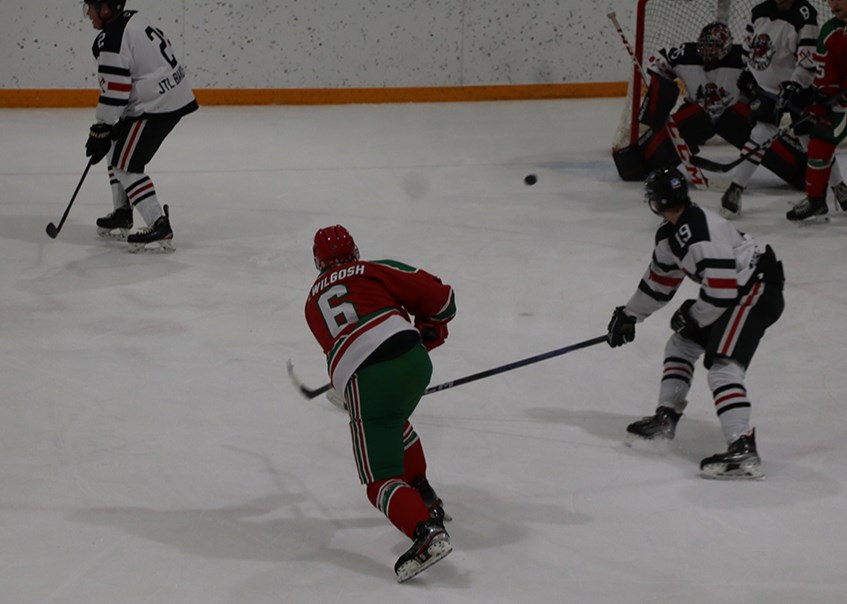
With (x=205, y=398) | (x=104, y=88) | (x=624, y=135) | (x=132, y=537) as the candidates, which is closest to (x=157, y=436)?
(x=205, y=398)

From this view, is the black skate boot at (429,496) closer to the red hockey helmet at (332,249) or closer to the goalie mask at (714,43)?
the red hockey helmet at (332,249)

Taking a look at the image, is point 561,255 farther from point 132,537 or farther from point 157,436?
point 132,537

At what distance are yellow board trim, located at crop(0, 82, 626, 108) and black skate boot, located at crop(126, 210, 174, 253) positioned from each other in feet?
12.0

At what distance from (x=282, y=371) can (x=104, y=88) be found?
5.92 ft

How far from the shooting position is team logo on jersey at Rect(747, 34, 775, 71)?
5852 mm

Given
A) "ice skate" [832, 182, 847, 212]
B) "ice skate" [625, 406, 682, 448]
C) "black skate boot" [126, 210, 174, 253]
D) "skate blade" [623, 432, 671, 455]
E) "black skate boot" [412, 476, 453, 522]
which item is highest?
"black skate boot" [412, 476, 453, 522]

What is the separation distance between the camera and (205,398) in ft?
11.6

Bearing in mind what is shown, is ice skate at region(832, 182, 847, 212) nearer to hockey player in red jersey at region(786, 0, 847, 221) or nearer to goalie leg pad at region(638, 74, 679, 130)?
hockey player in red jersey at region(786, 0, 847, 221)

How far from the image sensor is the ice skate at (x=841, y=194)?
227 inches

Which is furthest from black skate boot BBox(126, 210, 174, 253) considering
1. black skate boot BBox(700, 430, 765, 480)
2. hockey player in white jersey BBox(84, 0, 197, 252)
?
black skate boot BBox(700, 430, 765, 480)

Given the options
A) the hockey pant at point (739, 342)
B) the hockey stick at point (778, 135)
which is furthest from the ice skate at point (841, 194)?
the hockey pant at point (739, 342)

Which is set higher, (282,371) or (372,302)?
(372,302)

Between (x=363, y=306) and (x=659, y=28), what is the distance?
5080 millimetres

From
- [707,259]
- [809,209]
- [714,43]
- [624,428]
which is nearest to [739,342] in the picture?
[707,259]
